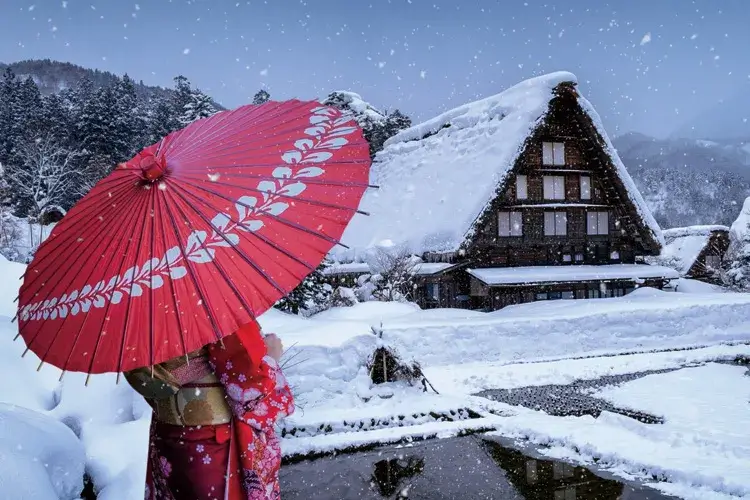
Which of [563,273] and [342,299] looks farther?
[563,273]

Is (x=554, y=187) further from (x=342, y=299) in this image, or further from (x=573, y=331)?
(x=342, y=299)

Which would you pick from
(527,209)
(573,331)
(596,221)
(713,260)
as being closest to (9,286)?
(573,331)

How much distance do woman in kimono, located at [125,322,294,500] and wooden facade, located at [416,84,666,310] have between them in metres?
15.4

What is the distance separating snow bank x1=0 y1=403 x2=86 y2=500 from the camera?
91.6 inches

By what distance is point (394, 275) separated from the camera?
16.8m

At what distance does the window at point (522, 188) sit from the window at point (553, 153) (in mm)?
1015

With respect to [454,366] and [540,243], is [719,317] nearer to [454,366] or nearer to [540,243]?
[540,243]

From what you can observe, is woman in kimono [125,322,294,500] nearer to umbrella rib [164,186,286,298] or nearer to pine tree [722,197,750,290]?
umbrella rib [164,186,286,298]

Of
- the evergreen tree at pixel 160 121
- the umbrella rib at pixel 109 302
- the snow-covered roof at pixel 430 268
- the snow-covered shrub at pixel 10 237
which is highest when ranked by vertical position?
the evergreen tree at pixel 160 121

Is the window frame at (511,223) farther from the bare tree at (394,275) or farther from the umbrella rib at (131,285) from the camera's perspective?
the umbrella rib at (131,285)

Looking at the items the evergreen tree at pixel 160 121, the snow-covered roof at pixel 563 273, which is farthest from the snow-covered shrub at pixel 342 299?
the evergreen tree at pixel 160 121

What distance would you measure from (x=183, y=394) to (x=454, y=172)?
18003 millimetres

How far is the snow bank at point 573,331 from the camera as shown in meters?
11.6

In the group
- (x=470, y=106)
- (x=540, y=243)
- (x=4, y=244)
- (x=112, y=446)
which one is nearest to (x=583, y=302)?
(x=540, y=243)
